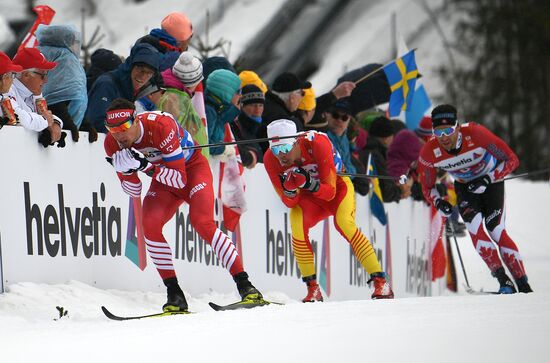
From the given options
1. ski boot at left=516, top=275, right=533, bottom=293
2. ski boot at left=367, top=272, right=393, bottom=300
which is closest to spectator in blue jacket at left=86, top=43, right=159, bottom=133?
ski boot at left=367, top=272, right=393, bottom=300

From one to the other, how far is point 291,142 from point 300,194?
2.30 feet

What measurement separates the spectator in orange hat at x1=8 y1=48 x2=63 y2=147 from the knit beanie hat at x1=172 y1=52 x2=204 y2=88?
49.6 inches

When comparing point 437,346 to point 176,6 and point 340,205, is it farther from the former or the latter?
point 176,6

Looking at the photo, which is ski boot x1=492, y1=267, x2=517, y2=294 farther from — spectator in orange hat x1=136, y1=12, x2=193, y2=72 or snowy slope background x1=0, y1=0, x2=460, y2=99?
snowy slope background x1=0, y1=0, x2=460, y2=99

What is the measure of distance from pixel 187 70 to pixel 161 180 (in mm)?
1657

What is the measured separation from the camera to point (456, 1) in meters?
39.5

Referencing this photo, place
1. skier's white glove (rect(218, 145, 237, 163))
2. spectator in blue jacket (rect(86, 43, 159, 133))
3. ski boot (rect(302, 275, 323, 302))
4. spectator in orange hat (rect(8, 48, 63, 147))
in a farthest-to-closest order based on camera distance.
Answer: skier's white glove (rect(218, 145, 237, 163)) → ski boot (rect(302, 275, 323, 302)) → spectator in blue jacket (rect(86, 43, 159, 133)) → spectator in orange hat (rect(8, 48, 63, 147))

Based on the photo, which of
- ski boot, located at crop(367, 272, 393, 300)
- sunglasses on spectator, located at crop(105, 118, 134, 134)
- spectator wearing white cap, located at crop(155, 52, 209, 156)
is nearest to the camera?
sunglasses on spectator, located at crop(105, 118, 134, 134)

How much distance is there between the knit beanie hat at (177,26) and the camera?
10.8m

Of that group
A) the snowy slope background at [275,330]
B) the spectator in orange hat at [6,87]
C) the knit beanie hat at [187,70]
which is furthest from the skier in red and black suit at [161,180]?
the knit beanie hat at [187,70]

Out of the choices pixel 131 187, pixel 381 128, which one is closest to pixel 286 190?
pixel 131 187

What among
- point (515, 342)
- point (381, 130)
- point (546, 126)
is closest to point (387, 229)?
point (381, 130)

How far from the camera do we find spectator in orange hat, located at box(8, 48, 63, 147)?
913 centimetres

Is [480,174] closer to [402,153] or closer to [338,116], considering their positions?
[338,116]
